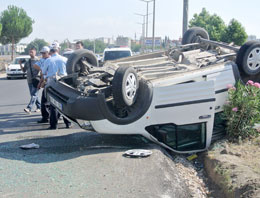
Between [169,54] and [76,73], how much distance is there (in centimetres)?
226

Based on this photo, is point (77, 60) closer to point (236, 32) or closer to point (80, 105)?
point (80, 105)

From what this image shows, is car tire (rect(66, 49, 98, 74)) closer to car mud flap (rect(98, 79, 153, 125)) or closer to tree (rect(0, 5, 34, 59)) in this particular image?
car mud flap (rect(98, 79, 153, 125))

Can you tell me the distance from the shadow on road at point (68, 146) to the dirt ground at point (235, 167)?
101 cm

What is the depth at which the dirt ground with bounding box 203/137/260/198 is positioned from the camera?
172 inches

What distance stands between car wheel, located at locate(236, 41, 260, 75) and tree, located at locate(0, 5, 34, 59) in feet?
125

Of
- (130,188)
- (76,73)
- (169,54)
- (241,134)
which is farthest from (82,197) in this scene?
(169,54)

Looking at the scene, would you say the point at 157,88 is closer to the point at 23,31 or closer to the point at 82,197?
the point at 82,197

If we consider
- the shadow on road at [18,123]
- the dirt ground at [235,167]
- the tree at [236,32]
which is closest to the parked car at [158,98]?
the dirt ground at [235,167]

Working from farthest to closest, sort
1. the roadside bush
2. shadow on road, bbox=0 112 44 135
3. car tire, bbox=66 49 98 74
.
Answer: shadow on road, bbox=0 112 44 135
car tire, bbox=66 49 98 74
the roadside bush

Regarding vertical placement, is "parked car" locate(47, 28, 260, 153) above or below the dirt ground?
above

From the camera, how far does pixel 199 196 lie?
464cm

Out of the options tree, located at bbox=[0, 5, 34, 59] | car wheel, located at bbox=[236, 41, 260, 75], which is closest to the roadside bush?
car wheel, located at bbox=[236, 41, 260, 75]

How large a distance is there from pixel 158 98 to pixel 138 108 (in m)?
0.34

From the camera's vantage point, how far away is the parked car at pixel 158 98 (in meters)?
5.22
